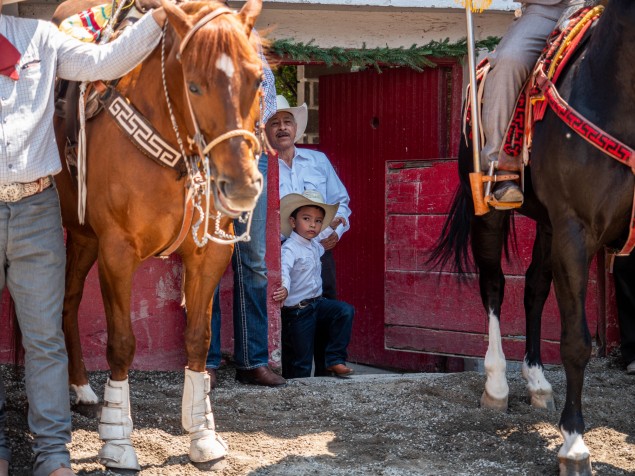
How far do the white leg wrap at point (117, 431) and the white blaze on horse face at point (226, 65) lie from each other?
1.44 meters

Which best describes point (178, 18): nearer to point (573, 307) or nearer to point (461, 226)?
point (573, 307)

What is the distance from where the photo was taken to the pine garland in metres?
7.10

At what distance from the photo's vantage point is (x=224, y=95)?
3568 millimetres

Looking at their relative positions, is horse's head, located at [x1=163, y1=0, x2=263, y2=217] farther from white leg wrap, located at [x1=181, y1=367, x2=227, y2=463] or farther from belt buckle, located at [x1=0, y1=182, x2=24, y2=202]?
white leg wrap, located at [x1=181, y1=367, x2=227, y2=463]

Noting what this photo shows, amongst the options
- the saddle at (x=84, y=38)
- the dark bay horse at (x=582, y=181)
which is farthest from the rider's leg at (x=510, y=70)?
the saddle at (x=84, y=38)

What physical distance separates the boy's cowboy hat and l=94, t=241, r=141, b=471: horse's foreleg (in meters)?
2.68

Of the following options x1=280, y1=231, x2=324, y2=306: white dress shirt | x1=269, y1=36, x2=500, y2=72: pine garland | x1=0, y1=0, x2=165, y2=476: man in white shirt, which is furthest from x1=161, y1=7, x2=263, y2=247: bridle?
x1=269, y1=36, x2=500, y2=72: pine garland

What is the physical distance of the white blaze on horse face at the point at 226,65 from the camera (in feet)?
11.7

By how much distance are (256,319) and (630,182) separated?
2714 mm

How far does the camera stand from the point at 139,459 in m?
4.23

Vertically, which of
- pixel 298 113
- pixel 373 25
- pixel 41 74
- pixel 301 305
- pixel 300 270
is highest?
pixel 373 25

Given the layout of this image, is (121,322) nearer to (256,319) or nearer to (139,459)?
(139,459)

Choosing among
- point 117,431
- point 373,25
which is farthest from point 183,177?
point 373,25

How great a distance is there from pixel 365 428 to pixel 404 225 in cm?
300
